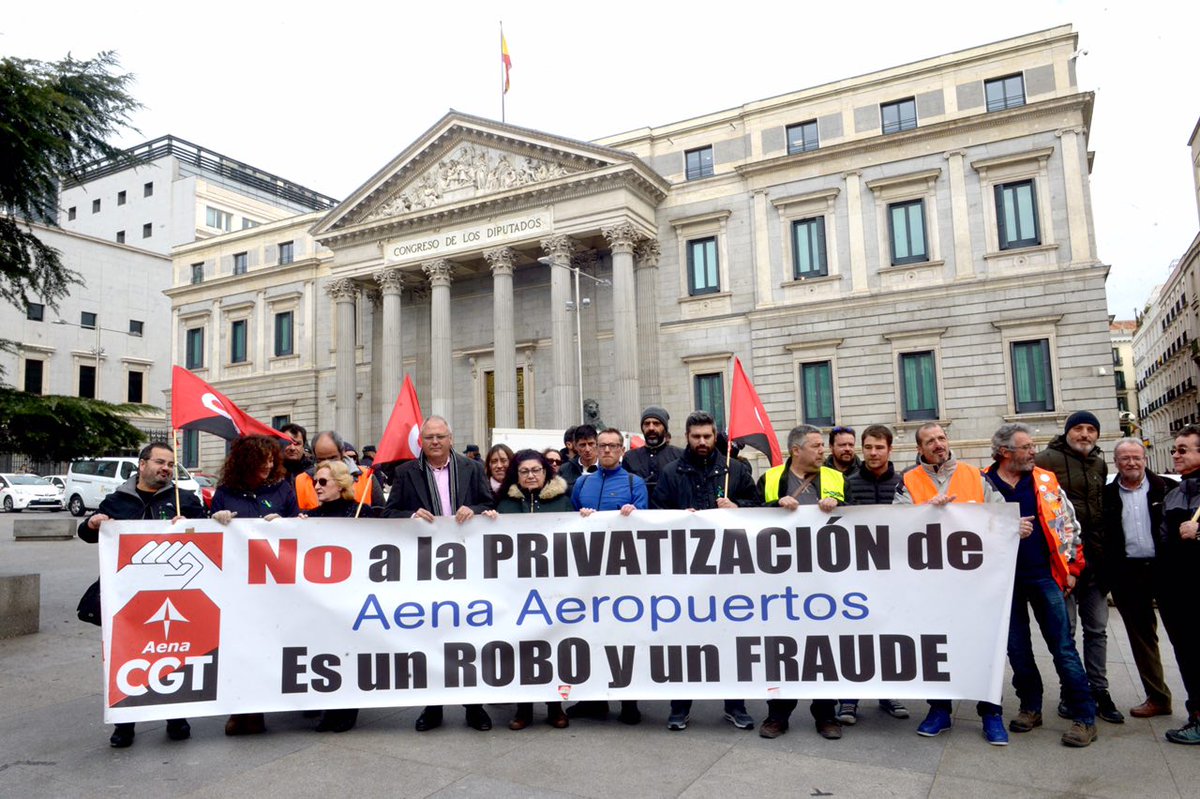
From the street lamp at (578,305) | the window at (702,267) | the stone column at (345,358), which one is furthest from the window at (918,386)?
the stone column at (345,358)

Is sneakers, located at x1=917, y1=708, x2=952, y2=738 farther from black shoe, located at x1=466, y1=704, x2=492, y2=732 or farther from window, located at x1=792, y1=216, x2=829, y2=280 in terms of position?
window, located at x1=792, y1=216, x2=829, y2=280

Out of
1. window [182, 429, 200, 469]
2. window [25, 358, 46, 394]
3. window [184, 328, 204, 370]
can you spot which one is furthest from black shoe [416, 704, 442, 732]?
window [25, 358, 46, 394]

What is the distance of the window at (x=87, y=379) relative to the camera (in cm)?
5762

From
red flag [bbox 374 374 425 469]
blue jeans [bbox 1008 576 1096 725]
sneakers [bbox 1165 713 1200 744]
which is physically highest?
red flag [bbox 374 374 425 469]

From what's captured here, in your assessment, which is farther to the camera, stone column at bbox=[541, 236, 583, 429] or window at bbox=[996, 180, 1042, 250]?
stone column at bbox=[541, 236, 583, 429]

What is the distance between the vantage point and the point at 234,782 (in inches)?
181

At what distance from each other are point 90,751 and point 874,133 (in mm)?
29863

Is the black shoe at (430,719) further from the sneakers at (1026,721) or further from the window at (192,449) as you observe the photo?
the window at (192,449)

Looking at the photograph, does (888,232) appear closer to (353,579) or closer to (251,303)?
(353,579)

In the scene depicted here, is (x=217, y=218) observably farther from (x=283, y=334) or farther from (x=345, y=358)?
(x=345, y=358)

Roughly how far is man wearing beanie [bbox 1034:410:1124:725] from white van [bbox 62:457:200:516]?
87.4ft

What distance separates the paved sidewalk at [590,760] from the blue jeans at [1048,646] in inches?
9.3

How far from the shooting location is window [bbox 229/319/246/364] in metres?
43.7

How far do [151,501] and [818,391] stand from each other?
2636cm
